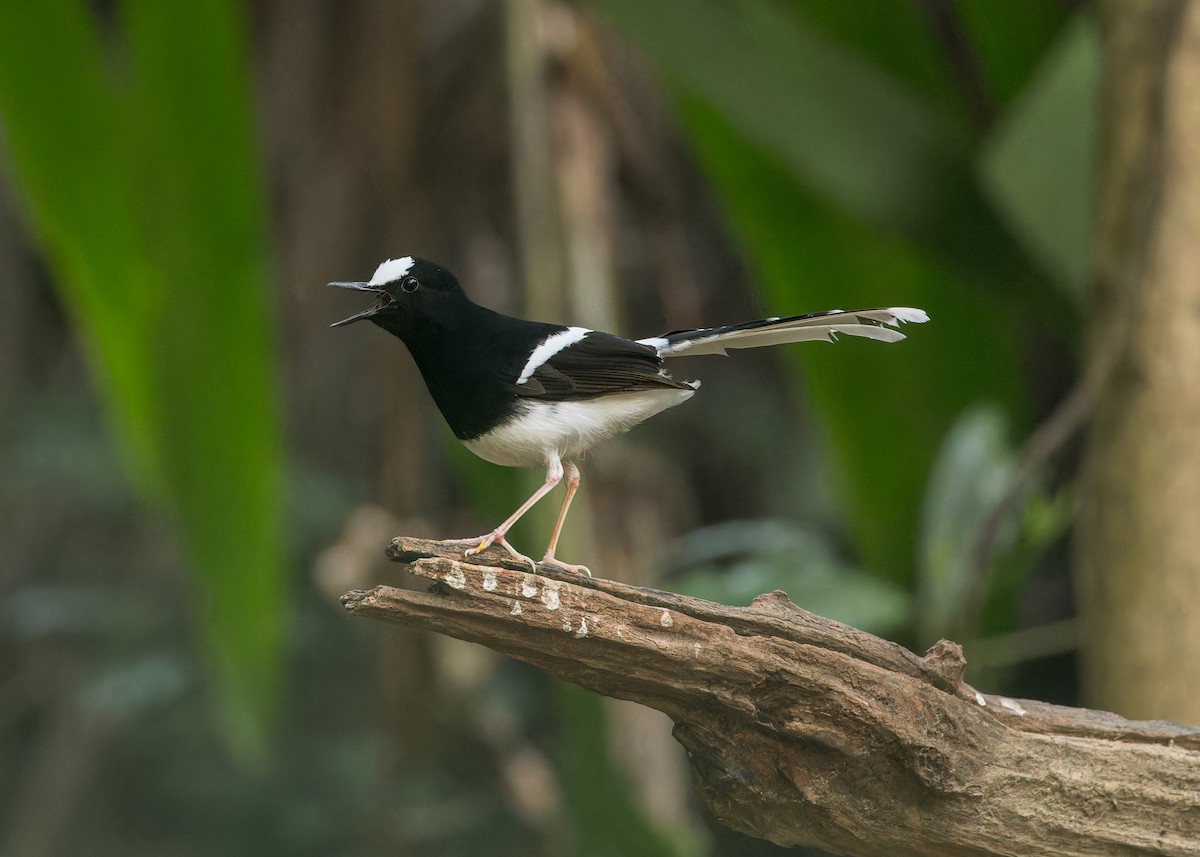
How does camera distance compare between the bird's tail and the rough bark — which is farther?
the rough bark

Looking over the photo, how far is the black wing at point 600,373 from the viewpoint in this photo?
2.18m

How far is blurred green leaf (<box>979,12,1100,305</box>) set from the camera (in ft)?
10.8

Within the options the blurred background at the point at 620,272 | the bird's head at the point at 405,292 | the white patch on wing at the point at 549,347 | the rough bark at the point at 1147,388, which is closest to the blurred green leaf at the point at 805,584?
the blurred background at the point at 620,272

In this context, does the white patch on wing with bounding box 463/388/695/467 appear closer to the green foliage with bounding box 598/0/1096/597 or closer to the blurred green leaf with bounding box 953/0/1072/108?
the green foliage with bounding box 598/0/1096/597

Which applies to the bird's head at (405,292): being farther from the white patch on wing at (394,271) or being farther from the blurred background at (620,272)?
the blurred background at (620,272)

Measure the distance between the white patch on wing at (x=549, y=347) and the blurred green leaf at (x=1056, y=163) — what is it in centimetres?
152

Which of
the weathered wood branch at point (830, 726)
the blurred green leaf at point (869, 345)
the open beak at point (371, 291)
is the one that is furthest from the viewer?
the blurred green leaf at point (869, 345)

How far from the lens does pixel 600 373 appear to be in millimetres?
2184

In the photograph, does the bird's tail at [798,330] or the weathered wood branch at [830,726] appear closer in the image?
the weathered wood branch at [830,726]

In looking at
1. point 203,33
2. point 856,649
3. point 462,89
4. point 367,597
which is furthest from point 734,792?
point 462,89

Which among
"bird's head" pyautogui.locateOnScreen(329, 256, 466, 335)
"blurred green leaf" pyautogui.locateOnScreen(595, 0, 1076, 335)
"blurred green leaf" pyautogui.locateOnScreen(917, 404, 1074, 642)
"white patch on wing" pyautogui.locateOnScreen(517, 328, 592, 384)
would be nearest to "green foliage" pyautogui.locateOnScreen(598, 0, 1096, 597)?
"blurred green leaf" pyautogui.locateOnScreen(595, 0, 1076, 335)

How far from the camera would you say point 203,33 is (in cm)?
342

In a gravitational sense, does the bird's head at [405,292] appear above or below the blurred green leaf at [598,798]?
above

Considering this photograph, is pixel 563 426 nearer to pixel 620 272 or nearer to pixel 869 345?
pixel 869 345
